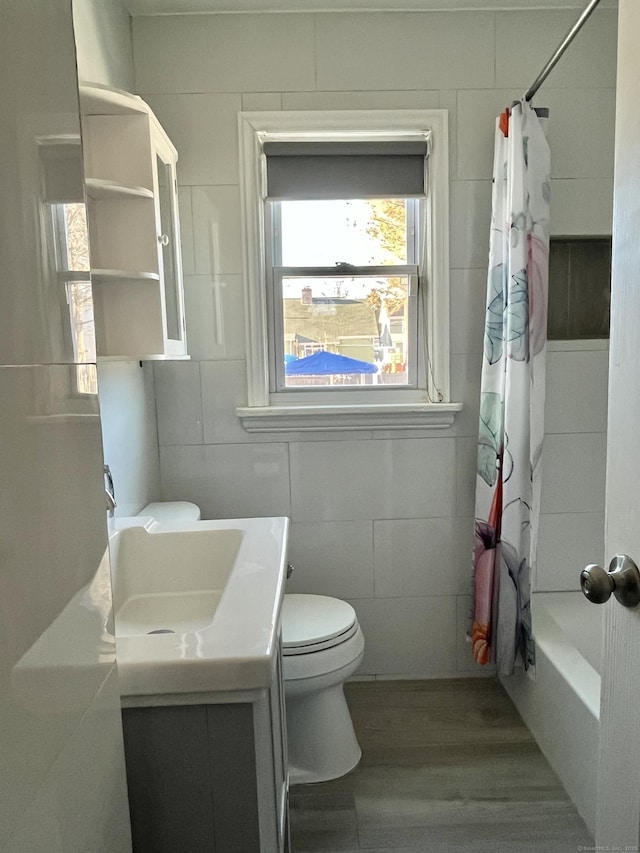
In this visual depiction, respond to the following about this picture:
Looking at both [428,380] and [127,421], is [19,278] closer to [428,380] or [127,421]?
[127,421]

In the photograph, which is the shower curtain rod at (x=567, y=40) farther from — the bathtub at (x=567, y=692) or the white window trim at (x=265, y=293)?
the bathtub at (x=567, y=692)

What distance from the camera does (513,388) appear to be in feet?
6.69

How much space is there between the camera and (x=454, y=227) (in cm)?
229

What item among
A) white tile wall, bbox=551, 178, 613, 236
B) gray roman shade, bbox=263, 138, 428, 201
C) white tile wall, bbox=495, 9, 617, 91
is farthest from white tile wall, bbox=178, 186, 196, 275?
white tile wall, bbox=551, 178, 613, 236

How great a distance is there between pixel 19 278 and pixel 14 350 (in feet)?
0.21

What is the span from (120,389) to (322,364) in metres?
0.81

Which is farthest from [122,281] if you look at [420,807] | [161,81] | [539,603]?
[539,603]

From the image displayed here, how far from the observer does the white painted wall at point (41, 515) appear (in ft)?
1.71

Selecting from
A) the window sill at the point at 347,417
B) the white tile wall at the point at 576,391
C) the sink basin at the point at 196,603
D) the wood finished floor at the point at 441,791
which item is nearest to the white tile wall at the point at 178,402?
the window sill at the point at 347,417

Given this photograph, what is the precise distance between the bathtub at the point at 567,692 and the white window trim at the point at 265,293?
0.80 meters

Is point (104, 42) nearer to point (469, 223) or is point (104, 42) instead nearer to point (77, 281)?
point (469, 223)

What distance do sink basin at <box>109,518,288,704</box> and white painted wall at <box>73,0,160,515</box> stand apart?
0.25 metres

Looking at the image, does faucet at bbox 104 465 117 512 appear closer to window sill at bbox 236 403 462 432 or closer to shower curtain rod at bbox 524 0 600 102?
window sill at bbox 236 403 462 432

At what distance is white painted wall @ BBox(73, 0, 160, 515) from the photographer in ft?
5.73
